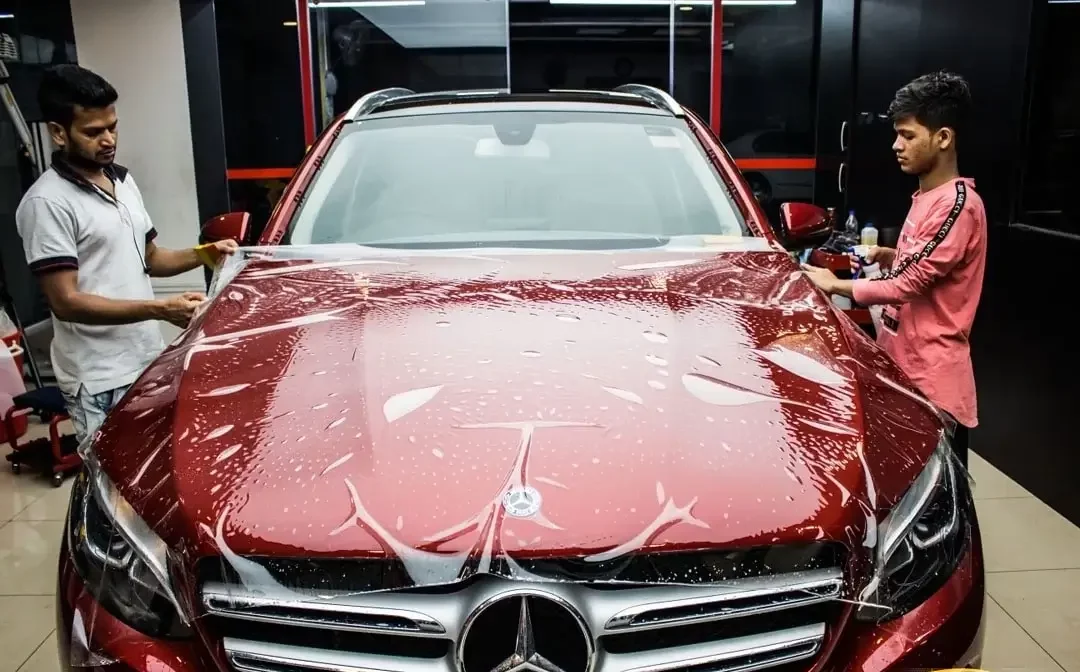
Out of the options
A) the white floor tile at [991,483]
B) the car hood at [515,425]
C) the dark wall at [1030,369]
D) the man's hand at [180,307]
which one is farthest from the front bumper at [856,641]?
the white floor tile at [991,483]

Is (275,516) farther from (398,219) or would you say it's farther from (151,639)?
(398,219)

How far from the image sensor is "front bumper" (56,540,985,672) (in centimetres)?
129

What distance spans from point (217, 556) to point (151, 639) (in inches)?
7.1

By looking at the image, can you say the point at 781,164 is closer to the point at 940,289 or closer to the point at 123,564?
the point at 940,289

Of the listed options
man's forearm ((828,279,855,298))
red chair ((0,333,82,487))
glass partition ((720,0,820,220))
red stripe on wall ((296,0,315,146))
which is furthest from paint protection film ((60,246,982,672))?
glass partition ((720,0,820,220))

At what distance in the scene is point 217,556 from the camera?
4.11 feet

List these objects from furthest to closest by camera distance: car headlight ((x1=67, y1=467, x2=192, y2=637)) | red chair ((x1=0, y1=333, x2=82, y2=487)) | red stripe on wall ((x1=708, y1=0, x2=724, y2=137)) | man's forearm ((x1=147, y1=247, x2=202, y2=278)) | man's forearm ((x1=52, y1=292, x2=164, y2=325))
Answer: red stripe on wall ((x1=708, y1=0, x2=724, y2=137))
red chair ((x1=0, y1=333, x2=82, y2=487))
man's forearm ((x1=147, y1=247, x2=202, y2=278))
man's forearm ((x1=52, y1=292, x2=164, y2=325))
car headlight ((x1=67, y1=467, x2=192, y2=637))

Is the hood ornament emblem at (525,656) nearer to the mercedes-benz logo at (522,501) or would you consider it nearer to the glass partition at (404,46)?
the mercedes-benz logo at (522,501)

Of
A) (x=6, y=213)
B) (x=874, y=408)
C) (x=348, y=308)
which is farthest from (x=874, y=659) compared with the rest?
(x=6, y=213)

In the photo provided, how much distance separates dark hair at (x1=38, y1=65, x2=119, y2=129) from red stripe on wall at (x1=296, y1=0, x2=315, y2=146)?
3.48m

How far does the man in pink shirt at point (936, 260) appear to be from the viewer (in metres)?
2.52

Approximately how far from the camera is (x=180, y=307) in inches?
93.7

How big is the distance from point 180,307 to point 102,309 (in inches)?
10.5

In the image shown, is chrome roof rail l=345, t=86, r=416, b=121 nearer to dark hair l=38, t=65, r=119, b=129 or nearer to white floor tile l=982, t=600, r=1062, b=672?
dark hair l=38, t=65, r=119, b=129
